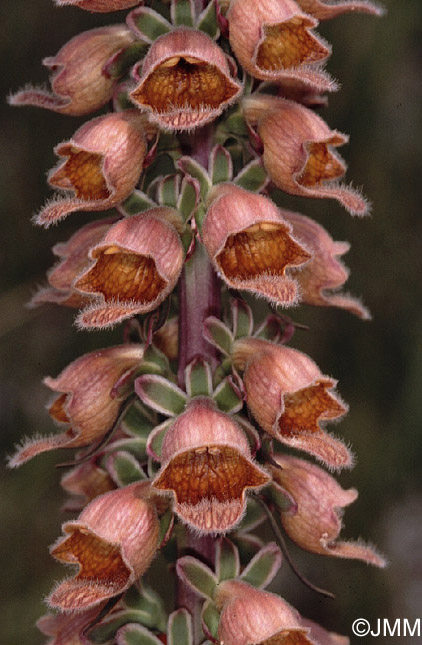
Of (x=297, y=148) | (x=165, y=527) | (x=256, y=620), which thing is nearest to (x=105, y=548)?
(x=165, y=527)

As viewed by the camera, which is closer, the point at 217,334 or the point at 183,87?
the point at 183,87

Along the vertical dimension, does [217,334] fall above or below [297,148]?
below

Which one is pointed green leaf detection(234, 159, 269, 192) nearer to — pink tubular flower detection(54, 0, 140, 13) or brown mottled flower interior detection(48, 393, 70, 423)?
pink tubular flower detection(54, 0, 140, 13)

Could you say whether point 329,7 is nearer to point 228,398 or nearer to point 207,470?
point 228,398

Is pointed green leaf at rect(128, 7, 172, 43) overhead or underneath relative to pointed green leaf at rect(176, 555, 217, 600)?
overhead

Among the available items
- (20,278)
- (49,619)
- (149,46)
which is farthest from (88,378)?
(20,278)

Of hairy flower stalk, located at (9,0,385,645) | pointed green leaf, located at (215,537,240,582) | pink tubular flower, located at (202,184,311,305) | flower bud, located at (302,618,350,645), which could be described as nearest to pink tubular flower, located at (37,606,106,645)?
hairy flower stalk, located at (9,0,385,645)
